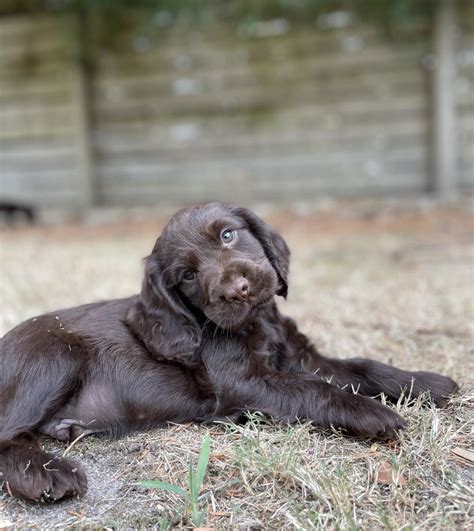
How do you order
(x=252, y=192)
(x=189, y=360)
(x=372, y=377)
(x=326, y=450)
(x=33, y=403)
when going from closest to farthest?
(x=326, y=450)
(x=33, y=403)
(x=189, y=360)
(x=372, y=377)
(x=252, y=192)

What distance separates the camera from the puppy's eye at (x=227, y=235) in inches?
111

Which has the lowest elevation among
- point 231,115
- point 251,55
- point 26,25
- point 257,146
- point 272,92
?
point 257,146

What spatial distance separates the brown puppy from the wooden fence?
308 inches

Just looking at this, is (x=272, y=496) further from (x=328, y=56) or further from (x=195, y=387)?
(x=328, y=56)

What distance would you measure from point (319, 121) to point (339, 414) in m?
8.63

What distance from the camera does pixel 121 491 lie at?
7.67 feet

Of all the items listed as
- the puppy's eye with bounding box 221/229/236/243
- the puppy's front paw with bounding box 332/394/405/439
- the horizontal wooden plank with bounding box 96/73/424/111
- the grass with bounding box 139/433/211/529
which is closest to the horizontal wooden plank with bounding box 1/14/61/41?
the horizontal wooden plank with bounding box 96/73/424/111

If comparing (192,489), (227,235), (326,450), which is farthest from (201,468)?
(227,235)

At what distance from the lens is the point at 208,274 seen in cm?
266

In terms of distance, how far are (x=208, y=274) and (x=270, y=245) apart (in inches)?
15.7

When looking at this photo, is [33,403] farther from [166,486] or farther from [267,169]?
[267,169]

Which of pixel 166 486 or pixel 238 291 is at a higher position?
pixel 238 291

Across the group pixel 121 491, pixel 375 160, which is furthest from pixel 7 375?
pixel 375 160

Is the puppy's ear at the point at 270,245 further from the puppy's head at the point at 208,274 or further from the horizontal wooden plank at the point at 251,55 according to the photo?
the horizontal wooden plank at the point at 251,55
